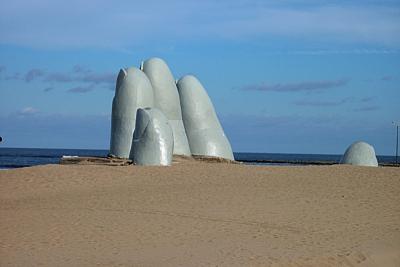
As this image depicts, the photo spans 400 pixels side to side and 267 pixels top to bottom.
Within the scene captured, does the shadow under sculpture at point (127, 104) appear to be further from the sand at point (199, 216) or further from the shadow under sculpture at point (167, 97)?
the sand at point (199, 216)

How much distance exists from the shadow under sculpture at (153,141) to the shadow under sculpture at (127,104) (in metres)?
2.35

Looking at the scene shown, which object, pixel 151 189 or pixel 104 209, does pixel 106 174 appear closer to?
pixel 151 189

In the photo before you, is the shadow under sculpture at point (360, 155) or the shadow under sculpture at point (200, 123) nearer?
the shadow under sculpture at point (360, 155)

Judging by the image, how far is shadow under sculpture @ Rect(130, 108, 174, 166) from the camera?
66.9 ft

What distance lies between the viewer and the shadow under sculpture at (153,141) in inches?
803

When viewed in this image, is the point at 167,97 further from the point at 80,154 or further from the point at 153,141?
the point at 80,154

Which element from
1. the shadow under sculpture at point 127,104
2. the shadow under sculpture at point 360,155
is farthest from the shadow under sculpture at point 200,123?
the shadow under sculpture at point 360,155

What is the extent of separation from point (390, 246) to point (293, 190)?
16.3 feet

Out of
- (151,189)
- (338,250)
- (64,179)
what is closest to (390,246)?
(338,250)

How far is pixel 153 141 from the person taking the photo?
802 inches

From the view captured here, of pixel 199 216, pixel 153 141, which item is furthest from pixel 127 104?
pixel 199 216

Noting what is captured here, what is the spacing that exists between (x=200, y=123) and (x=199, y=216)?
34.3ft

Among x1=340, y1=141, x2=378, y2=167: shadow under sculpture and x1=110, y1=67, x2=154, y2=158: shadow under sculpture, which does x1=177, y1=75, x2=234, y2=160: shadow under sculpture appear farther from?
x1=340, y1=141, x2=378, y2=167: shadow under sculpture

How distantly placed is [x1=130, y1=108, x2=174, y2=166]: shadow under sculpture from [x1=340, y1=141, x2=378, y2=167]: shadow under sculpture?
6358 millimetres
